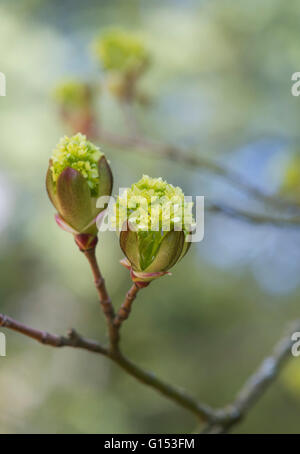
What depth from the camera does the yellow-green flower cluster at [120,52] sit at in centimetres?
176

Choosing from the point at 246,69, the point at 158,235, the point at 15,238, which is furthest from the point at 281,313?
the point at 158,235

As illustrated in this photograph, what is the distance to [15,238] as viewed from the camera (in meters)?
4.16

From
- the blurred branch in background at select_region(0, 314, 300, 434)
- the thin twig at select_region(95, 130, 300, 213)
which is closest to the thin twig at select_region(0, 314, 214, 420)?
the blurred branch in background at select_region(0, 314, 300, 434)

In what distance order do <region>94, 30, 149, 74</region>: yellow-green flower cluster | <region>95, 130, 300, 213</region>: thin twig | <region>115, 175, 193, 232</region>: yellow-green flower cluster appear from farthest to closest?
<region>94, 30, 149, 74</region>: yellow-green flower cluster, <region>95, 130, 300, 213</region>: thin twig, <region>115, 175, 193, 232</region>: yellow-green flower cluster

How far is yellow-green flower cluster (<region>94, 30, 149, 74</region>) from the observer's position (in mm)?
1759

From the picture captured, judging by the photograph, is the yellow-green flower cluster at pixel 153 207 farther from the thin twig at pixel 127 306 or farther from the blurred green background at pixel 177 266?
the blurred green background at pixel 177 266

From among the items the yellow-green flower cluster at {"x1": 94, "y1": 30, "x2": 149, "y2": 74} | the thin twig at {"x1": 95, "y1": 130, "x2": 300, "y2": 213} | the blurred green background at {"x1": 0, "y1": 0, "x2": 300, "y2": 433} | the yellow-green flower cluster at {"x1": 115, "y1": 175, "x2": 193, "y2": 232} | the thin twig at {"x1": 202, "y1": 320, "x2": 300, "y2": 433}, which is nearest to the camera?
the yellow-green flower cluster at {"x1": 115, "y1": 175, "x2": 193, "y2": 232}

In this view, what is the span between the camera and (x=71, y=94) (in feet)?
6.40

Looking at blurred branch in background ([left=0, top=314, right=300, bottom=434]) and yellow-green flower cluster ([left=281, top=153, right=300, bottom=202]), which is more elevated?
yellow-green flower cluster ([left=281, top=153, right=300, bottom=202])

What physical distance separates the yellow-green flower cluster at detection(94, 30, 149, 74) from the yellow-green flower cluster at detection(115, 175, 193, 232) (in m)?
1.29

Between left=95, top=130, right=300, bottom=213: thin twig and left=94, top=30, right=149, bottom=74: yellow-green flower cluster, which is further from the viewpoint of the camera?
left=94, top=30, right=149, bottom=74: yellow-green flower cluster

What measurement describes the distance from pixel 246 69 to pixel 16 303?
3.02 metres

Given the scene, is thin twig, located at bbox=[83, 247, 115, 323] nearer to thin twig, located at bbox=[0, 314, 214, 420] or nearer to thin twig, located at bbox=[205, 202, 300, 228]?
thin twig, located at bbox=[0, 314, 214, 420]

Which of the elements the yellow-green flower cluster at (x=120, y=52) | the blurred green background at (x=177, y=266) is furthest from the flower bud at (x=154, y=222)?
the blurred green background at (x=177, y=266)
